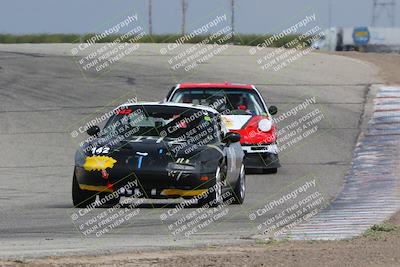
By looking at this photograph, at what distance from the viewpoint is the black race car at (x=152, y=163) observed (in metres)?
13.4

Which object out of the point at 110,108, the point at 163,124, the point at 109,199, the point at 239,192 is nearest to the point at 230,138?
the point at 239,192

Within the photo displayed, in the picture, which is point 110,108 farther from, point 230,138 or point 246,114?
point 230,138

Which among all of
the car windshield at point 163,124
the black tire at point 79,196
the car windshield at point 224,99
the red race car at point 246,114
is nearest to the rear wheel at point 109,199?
the black tire at point 79,196

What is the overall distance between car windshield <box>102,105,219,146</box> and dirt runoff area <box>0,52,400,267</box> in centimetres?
413

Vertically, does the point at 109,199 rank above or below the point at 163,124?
below

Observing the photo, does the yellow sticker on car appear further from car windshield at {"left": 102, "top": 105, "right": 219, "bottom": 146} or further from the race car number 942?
car windshield at {"left": 102, "top": 105, "right": 219, "bottom": 146}

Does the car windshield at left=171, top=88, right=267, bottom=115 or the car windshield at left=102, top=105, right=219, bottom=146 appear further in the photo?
the car windshield at left=171, top=88, right=267, bottom=115

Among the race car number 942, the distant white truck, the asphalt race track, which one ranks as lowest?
the distant white truck

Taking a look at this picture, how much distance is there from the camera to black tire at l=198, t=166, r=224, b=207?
13688mm

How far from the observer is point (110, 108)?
3009cm

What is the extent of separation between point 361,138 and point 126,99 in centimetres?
883

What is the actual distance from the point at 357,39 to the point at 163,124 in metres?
74.2

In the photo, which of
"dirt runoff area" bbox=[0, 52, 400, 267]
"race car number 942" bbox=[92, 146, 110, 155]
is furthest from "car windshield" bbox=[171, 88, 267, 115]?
"dirt runoff area" bbox=[0, 52, 400, 267]

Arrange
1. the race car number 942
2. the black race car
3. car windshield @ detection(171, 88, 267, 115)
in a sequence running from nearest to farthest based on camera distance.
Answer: the black race car → the race car number 942 → car windshield @ detection(171, 88, 267, 115)
